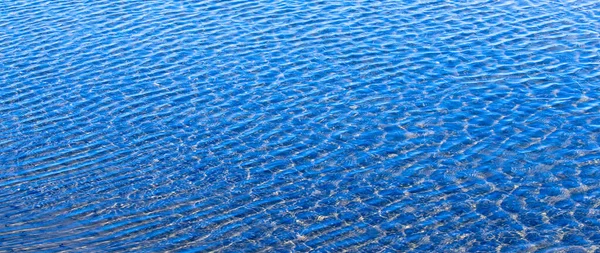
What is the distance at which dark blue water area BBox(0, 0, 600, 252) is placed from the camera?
1574 centimetres

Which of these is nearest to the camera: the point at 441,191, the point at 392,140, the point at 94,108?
the point at 441,191

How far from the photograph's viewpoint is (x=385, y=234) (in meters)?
15.4

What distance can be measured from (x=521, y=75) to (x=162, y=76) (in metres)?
9.95

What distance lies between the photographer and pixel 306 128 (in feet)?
64.8

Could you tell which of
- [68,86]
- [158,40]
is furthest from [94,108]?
[158,40]

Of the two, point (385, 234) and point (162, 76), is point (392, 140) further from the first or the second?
point (162, 76)

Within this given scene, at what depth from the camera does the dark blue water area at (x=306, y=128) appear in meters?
15.7

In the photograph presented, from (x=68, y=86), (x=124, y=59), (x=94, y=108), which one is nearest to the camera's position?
(x=94, y=108)

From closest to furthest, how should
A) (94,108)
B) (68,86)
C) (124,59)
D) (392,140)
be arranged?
(392,140), (94,108), (68,86), (124,59)

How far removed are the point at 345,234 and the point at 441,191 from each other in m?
2.53

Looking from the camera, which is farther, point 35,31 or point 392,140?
point 35,31

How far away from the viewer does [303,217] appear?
1612 centimetres

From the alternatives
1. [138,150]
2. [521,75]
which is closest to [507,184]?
[521,75]

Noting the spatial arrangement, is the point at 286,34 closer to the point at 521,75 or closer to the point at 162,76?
the point at 162,76
